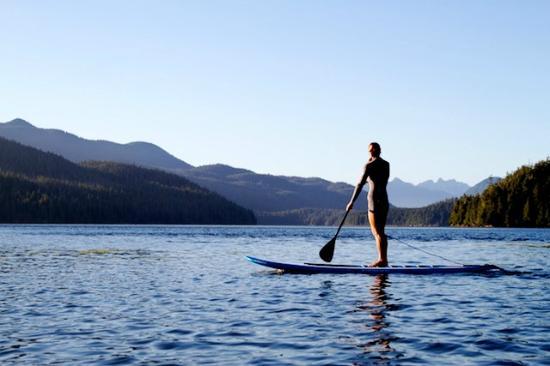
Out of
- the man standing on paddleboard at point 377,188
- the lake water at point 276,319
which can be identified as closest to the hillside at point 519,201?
the lake water at point 276,319

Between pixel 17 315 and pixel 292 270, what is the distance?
13027 mm

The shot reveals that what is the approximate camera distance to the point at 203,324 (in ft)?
50.6

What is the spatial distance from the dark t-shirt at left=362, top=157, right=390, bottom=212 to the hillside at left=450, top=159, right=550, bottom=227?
165 metres

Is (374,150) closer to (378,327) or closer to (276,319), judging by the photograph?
(276,319)

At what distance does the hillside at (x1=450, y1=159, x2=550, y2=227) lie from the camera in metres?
180

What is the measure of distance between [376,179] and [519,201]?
565 feet

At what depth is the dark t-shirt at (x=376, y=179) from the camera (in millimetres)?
25578

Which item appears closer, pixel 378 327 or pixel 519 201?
pixel 378 327

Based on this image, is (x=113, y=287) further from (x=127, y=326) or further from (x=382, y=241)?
(x=382, y=241)

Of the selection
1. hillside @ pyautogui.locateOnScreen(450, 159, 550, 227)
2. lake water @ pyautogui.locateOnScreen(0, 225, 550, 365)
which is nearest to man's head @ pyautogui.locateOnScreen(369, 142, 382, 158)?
lake water @ pyautogui.locateOnScreen(0, 225, 550, 365)

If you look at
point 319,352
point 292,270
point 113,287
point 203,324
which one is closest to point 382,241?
point 292,270

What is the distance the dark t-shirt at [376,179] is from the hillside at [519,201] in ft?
541

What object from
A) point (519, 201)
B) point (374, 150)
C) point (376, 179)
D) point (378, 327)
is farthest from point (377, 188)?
point (519, 201)

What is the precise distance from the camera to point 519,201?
185m
